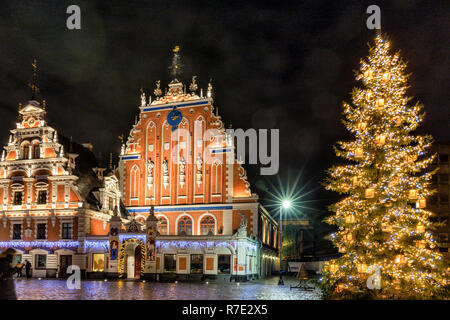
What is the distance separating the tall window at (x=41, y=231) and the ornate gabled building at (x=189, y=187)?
24.8 feet

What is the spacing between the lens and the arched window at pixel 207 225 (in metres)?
37.2

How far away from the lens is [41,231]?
120ft

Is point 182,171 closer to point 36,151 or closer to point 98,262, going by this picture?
point 98,262

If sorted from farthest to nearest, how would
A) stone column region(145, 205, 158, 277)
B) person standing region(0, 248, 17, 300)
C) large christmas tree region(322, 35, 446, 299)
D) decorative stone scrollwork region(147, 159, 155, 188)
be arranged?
decorative stone scrollwork region(147, 159, 155, 188) → stone column region(145, 205, 158, 277) → large christmas tree region(322, 35, 446, 299) → person standing region(0, 248, 17, 300)

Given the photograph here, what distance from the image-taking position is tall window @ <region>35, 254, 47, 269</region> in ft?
118

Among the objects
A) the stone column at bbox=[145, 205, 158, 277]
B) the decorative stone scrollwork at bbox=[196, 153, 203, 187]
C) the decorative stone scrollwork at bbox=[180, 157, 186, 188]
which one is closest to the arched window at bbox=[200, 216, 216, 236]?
the decorative stone scrollwork at bbox=[196, 153, 203, 187]

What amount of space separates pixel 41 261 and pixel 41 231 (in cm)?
257

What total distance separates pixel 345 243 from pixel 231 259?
16.3m

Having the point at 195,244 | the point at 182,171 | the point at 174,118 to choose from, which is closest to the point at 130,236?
the point at 195,244

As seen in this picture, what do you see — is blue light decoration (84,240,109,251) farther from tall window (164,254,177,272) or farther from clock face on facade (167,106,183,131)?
clock face on facade (167,106,183,131)

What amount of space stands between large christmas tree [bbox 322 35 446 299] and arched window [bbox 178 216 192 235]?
816 inches
